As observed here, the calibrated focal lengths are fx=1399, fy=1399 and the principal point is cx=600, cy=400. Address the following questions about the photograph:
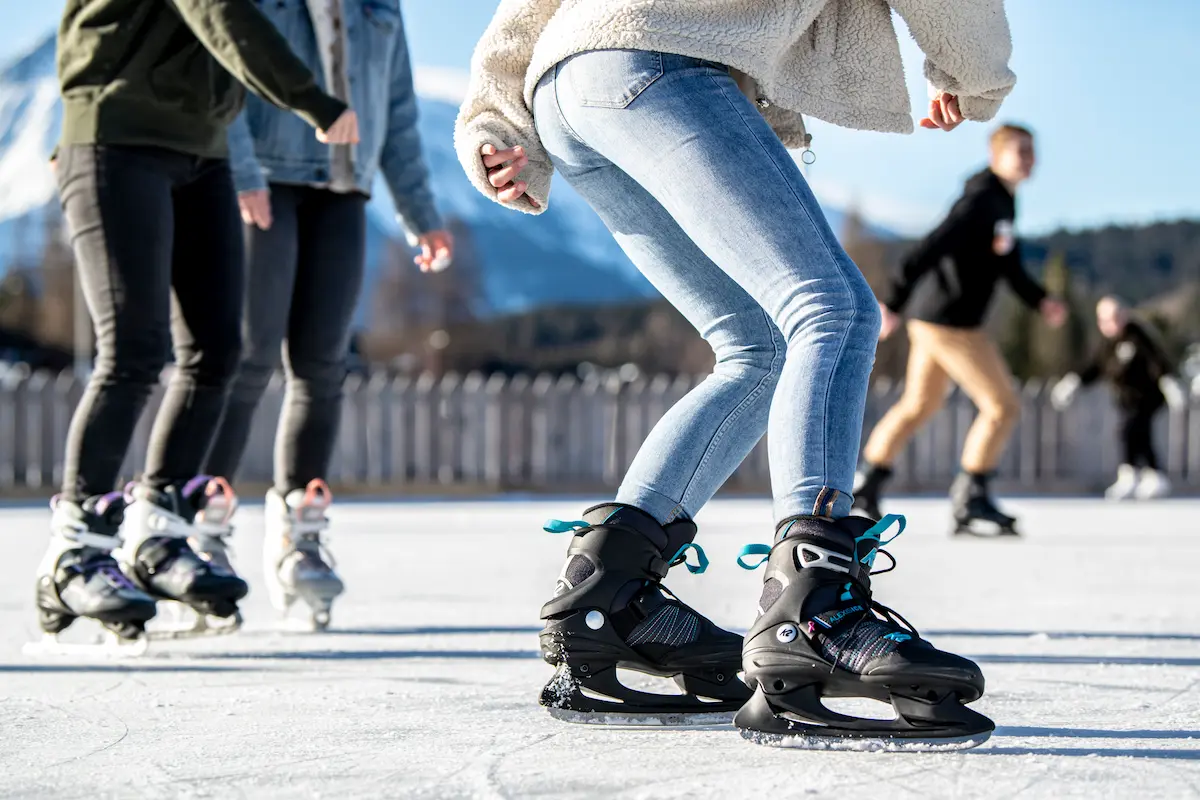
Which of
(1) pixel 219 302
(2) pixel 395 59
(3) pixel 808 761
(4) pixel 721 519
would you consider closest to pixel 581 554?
(3) pixel 808 761

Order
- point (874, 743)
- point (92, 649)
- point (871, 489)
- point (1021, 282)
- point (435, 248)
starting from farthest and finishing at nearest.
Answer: point (1021, 282), point (871, 489), point (435, 248), point (92, 649), point (874, 743)

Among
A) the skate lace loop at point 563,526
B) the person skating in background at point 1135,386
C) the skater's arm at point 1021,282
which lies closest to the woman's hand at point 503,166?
the skate lace loop at point 563,526

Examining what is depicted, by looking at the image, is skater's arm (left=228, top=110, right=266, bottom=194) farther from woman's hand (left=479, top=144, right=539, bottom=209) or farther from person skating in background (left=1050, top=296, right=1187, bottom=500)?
person skating in background (left=1050, top=296, right=1187, bottom=500)

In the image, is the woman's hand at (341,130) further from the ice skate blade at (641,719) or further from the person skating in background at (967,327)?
the person skating in background at (967,327)

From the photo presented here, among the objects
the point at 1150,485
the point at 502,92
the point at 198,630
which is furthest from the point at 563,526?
the point at 1150,485

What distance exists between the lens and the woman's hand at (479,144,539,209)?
1.93 m

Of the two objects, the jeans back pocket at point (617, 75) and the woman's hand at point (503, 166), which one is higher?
the jeans back pocket at point (617, 75)

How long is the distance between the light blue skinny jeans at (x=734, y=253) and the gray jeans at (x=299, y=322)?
1.34 meters

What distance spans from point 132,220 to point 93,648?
794 millimetres

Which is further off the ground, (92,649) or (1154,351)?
(1154,351)

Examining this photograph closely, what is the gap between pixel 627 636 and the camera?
1800mm

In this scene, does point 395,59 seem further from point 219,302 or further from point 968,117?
point 968,117

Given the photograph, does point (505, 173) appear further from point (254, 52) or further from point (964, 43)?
point (254, 52)

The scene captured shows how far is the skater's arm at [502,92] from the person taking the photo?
1.94 m
